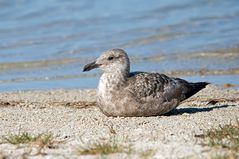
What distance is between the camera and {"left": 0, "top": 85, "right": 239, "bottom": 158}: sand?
661 cm

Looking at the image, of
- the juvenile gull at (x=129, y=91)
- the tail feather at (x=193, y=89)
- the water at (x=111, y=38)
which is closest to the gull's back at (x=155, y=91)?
the juvenile gull at (x=129, y=91)

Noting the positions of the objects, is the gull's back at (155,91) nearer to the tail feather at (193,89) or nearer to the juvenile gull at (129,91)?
the juvenile gull at (129,91)

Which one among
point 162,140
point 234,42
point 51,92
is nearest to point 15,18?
point 234,42

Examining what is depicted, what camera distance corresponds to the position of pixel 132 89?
909cm

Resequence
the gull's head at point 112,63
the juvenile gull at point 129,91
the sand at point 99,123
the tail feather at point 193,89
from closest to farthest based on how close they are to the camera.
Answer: the sand at point 99,123
the juvenile gull at point 129,91
the gull's head at point 112,63
the tail feather at point 193,89

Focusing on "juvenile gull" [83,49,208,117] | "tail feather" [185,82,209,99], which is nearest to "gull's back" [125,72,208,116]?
"juvenile gull" [83,49,208,117]

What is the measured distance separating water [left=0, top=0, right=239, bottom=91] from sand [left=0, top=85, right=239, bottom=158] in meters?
1.45

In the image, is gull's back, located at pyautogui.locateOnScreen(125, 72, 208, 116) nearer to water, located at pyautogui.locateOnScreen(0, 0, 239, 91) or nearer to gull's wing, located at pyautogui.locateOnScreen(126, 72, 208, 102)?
gull's wing, located at pyautogui.locateOnScreen(126, 72, 208, 102)

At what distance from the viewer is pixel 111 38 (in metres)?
17.7

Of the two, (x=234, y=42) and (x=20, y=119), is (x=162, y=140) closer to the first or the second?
(x=20, y=119)

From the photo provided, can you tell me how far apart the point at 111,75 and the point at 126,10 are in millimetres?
13182

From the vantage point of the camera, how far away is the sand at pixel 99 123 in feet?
21.7

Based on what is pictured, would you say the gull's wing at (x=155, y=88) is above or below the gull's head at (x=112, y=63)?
below

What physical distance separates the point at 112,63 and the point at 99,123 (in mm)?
1138
